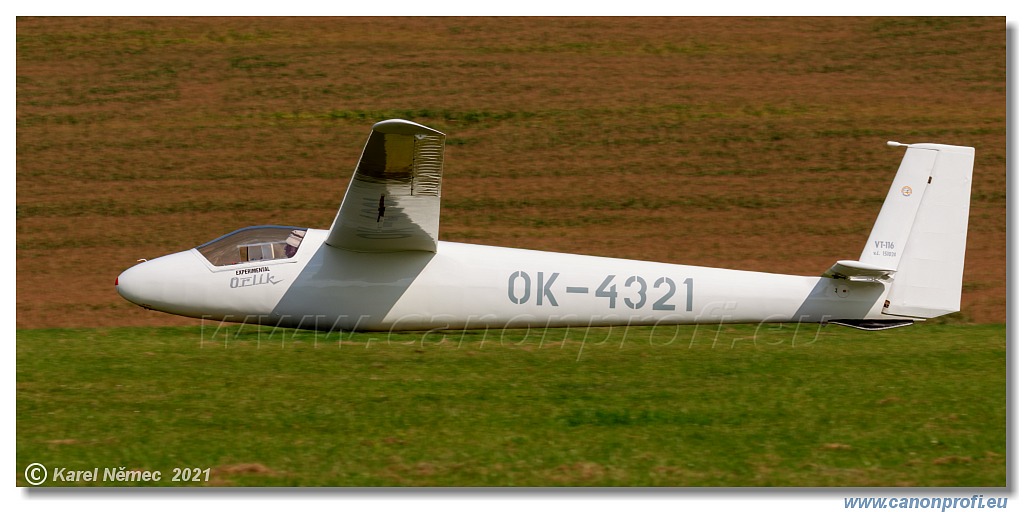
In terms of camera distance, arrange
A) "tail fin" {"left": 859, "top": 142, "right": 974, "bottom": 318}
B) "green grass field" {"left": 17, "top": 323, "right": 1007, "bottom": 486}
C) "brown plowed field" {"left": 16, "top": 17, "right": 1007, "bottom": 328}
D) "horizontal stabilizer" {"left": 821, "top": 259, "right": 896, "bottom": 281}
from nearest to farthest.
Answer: "green grass field" {"left": 17, "top": 323, "right": 1007, "bottom": 486}
"horizontal stabilizer" {"left": 821, "top": 259, "right": 896, "bottom": 281}
"tail fin" {"left": 859, "top": 142, "right": 974, "bottom": 318}
"brown plowed field" {"left": 16, "top": 17, "right": 1007, "bottom": 328}

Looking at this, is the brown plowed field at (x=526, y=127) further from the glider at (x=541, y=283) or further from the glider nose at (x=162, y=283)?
the glider at (x=541, y=283)

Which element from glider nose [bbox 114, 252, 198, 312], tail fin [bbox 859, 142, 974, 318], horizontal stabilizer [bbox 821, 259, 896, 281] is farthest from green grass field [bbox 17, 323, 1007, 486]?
horizontal stabilizer [bbox 821, 259, 896, 281]

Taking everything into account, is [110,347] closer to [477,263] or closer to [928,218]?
[477,263]

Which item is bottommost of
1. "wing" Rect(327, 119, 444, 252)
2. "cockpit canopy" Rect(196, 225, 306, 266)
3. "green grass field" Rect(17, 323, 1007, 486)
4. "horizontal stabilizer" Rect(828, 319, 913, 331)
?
"green grass field" Rect(17, 323, 1007, 486)

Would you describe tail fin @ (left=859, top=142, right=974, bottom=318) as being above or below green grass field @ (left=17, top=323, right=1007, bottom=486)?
above

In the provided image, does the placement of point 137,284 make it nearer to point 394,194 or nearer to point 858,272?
point 394,194

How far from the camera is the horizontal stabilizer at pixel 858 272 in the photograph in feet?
40.3

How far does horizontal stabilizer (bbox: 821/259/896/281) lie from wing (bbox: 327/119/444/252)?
482 cm

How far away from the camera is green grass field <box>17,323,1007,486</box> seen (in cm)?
906

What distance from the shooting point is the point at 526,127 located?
25938mm

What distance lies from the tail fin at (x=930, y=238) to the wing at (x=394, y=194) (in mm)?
5583

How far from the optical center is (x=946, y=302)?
12805 mm

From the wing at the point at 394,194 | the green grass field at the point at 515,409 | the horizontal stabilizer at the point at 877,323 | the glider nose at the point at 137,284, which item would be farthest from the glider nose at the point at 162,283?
the horizontal stabilizer at the point at 877,323

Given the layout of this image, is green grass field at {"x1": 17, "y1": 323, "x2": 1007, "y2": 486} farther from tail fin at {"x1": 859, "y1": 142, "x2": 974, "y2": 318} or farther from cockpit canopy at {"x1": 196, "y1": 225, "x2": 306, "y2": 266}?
cockpit canopy at {"x1": 196, "y1": 225, "x2": 306, "y2": 266}
